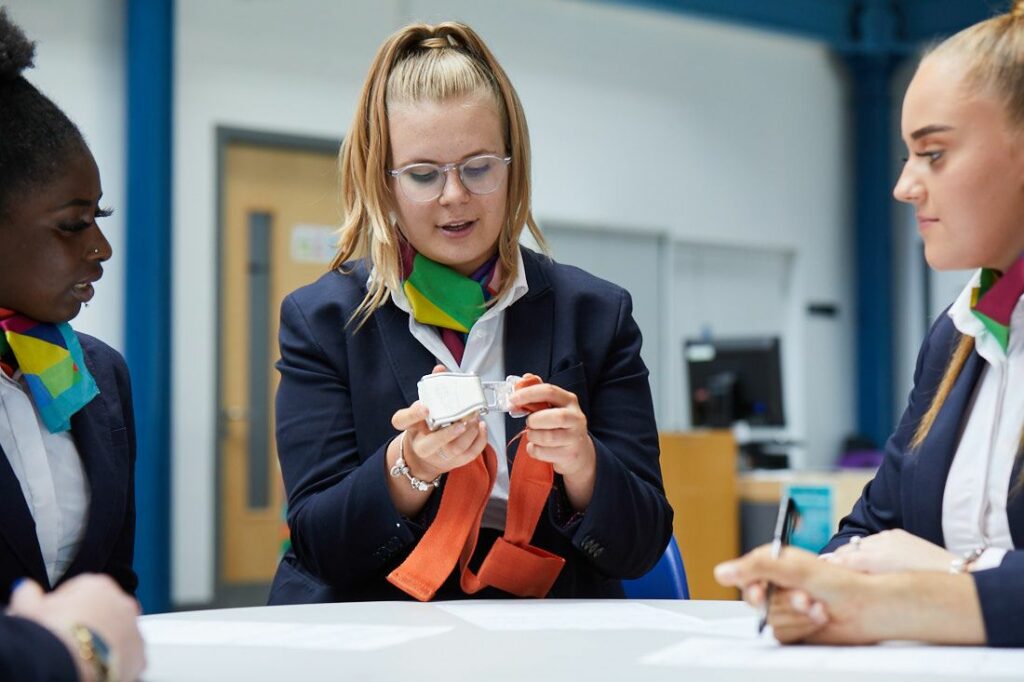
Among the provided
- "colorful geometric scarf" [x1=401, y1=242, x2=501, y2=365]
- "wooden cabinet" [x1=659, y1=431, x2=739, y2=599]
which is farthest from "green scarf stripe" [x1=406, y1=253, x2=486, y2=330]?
"wooden cabinet" [x1=659, y1=431, x2=739, y2=599]

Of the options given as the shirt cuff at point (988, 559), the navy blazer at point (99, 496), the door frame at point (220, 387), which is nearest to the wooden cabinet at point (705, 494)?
the door frame at point (220, 387)

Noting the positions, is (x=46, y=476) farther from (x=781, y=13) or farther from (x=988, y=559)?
(x=781, y=13)

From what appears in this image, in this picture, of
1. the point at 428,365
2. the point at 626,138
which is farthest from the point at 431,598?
the point at 626,138

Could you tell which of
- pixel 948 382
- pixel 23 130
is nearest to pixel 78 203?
pixel 23 130

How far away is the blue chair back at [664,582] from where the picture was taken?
6.64ft

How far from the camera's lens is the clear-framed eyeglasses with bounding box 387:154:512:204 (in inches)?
75.7

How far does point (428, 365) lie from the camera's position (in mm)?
1936

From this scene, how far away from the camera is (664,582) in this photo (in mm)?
2033

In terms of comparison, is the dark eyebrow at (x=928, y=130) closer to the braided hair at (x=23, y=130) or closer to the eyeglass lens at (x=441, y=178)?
the eyeglass lens at (x=441, y=178)

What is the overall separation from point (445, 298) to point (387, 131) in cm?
29

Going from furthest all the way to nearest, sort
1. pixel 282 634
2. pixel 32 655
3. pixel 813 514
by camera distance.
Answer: pixel 813 514 → pixel 282 634 → pixel 32 655

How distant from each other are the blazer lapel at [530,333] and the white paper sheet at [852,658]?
67cm

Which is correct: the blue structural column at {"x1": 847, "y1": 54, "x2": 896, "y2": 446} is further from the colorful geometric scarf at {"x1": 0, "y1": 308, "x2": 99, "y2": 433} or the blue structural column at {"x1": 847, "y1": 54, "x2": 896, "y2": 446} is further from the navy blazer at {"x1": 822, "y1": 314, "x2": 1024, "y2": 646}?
the colorful geometric scarf at {"x1": 0, "y1": 308, "x2": 99, "y2": 433}

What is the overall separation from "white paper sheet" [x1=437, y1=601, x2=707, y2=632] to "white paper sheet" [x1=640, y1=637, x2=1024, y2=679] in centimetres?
16
